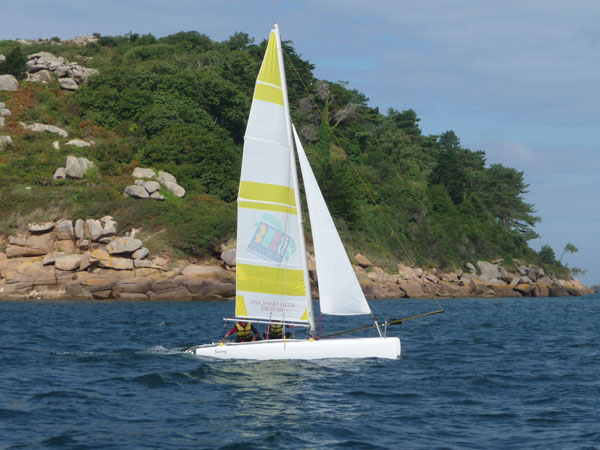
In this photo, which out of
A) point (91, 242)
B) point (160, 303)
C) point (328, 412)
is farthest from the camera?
point (91, 242)

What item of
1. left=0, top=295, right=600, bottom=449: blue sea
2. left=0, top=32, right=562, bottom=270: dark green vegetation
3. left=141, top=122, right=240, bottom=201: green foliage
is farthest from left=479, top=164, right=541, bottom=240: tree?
left=0, top=295, right=600, bottom=449: blue sea

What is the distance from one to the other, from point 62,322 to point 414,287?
39.7m

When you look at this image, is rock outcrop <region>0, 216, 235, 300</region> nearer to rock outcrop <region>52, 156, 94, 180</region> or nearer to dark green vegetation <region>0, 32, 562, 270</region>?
dark green vegetation <region>0, 32, 562, 270</region>

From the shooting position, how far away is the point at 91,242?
51531 millimetres

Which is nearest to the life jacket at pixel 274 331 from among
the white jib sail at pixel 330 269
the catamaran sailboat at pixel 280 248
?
the catamaran sailboat at pixel 280 248

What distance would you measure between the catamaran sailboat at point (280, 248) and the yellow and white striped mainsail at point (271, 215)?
28mm

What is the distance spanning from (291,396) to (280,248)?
522 cm

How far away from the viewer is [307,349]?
767 inches

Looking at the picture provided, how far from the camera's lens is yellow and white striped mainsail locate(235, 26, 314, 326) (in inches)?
769

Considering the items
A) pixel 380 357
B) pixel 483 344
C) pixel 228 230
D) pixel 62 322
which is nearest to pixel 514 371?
pixel 380 357

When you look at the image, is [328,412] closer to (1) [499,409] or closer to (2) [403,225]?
(1) [499,409]

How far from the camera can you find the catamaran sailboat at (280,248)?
64.1 ft

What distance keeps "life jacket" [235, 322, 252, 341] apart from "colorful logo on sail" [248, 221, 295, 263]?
2.36 metres

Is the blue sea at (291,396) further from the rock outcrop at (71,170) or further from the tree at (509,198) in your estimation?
the tree at (509,198)
